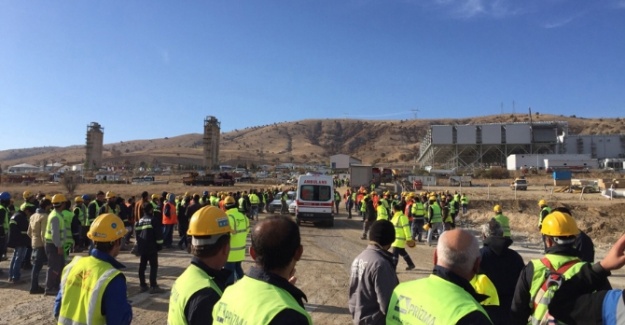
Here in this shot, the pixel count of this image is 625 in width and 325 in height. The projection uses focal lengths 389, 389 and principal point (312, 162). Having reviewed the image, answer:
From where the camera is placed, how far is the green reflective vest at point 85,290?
2.94 metres

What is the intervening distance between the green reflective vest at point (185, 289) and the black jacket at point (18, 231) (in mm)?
8541

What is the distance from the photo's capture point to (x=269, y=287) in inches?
73.4

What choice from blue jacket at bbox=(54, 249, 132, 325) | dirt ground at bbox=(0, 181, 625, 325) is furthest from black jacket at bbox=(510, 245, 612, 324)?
dirt ground at bbox=(0, 181, 625, 325)

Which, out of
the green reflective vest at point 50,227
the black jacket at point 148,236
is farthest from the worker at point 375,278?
the green reflective vest at point 50,227

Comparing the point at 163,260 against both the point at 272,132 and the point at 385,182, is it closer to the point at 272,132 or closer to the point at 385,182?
the point at 385,182

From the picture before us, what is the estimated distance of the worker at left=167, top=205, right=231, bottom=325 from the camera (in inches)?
91.7

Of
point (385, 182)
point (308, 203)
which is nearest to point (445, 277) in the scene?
point (308, 203)

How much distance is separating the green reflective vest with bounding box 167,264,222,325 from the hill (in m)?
119

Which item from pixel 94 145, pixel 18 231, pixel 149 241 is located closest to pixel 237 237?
pixel 149 241

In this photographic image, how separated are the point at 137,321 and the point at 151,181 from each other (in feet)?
196

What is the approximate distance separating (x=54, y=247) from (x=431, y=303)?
26.9ft

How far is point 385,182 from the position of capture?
55.4 m

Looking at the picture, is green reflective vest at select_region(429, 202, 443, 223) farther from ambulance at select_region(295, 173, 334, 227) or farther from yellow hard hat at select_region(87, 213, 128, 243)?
yellow hard hat at select_region(87, 213, 128, 243)

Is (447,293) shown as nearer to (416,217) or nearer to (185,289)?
(185,289)
